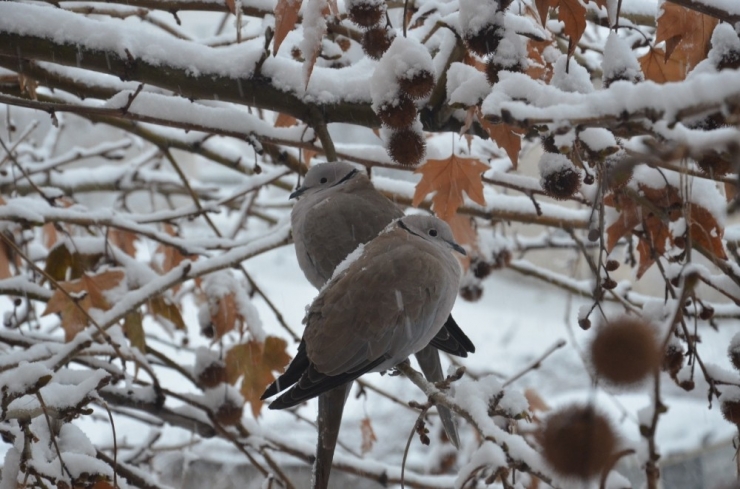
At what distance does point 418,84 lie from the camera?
3.92 feet

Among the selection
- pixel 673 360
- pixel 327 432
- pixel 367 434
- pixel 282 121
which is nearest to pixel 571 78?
pixel 673 360

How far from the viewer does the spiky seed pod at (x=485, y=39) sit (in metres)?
1.16

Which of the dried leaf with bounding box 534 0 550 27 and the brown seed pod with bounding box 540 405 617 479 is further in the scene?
the dried leaf with bounding box 534 0 550 27

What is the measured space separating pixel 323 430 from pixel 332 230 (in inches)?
16.9

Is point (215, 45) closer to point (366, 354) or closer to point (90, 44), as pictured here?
point (90, 44)

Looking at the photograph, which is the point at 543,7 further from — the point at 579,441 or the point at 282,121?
the point at 282,121

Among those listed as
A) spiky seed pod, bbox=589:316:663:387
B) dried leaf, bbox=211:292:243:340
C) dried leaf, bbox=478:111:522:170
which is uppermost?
dried leaf, bbox=478:111:522:170

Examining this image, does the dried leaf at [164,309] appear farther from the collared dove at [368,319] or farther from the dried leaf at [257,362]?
the collared dove at [368,319]

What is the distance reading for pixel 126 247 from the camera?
2520 mm

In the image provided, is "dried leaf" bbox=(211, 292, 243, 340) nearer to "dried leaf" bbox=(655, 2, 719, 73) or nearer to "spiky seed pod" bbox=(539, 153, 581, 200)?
"spiky seed pod" bbox=(539, 153, 581, 200)

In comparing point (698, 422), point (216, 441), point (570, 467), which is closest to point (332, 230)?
point (570, 467)

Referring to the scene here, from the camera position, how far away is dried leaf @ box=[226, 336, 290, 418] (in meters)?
1.92

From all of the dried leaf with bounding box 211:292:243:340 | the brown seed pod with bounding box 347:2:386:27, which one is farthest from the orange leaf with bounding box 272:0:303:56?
the dried leaf with bounding box 211:292:243:340

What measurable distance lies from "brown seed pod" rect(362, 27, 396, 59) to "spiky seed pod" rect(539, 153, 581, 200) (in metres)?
0.34
